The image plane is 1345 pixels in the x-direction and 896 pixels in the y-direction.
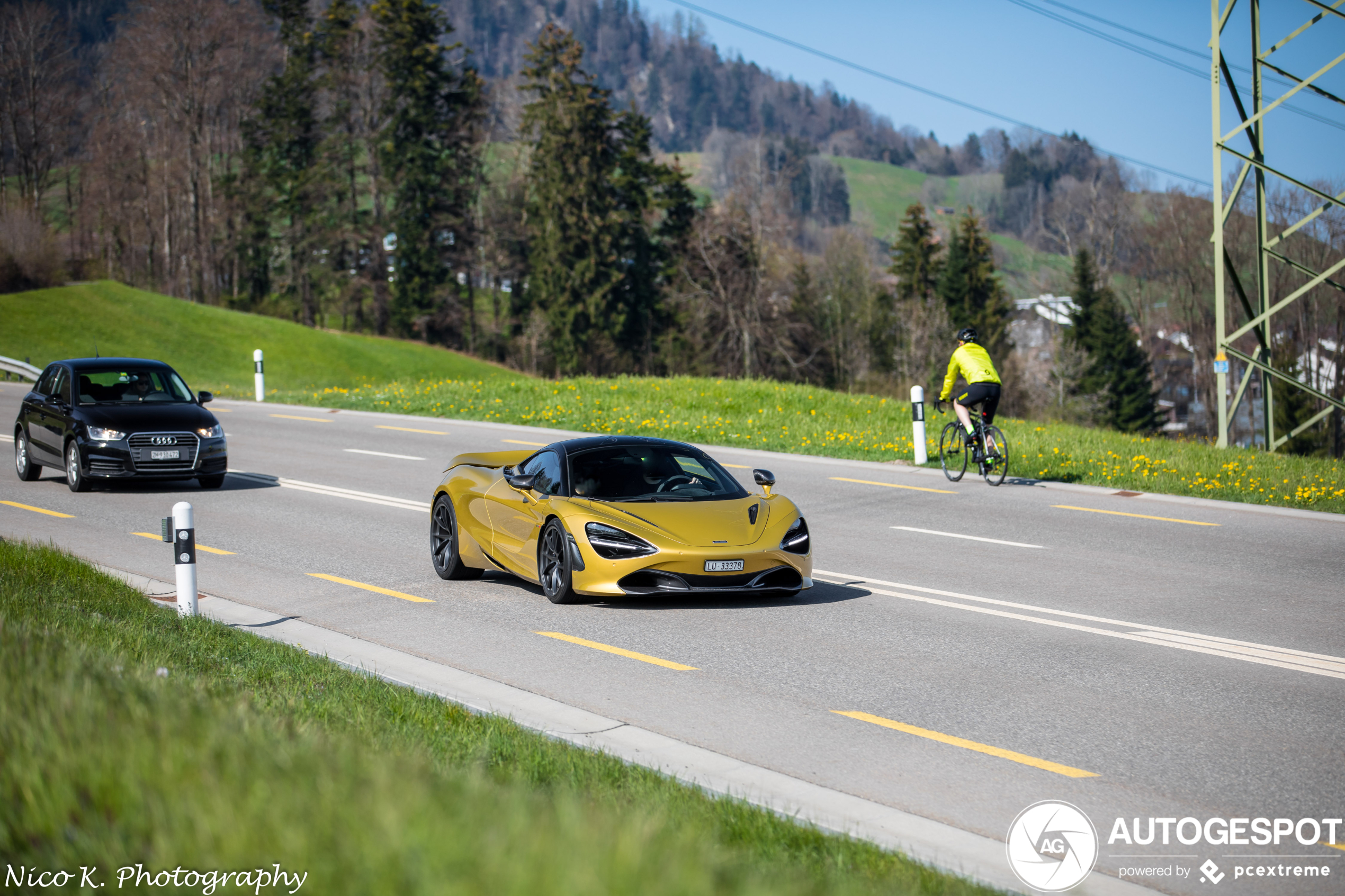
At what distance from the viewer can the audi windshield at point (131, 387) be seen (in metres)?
16.9

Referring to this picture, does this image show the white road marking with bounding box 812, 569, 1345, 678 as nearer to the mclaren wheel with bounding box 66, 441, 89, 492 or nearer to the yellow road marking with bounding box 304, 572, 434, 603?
the yellow road marking with bounding box 304, 572, 434, 603

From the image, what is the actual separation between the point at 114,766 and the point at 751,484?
13.6 m

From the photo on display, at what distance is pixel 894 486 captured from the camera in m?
16.8

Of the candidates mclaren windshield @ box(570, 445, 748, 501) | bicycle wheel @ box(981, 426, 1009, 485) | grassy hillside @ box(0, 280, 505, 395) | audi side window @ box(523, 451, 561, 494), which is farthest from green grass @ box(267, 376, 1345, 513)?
grassy hillside @ box(0, 280, 505, 395)

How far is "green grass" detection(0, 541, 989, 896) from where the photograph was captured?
2.73 metres

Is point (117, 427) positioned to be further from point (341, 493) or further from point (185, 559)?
point (185, 559)

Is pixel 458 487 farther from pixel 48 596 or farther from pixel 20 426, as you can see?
pixel 20 426

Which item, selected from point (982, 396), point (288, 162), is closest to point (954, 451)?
point (982, 396)

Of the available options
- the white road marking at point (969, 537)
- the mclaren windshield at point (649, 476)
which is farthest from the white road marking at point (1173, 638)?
the white road marking at point (969, 537)

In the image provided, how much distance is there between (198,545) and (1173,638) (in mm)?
9461

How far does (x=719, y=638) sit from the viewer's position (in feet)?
27.8

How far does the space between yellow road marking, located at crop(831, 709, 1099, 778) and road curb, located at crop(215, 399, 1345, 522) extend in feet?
31.4

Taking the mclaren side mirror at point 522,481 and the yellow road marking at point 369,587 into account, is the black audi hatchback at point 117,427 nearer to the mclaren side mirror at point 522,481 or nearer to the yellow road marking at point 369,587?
the yellow road marking at point 369,587

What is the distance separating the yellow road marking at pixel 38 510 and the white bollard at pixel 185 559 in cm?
611
